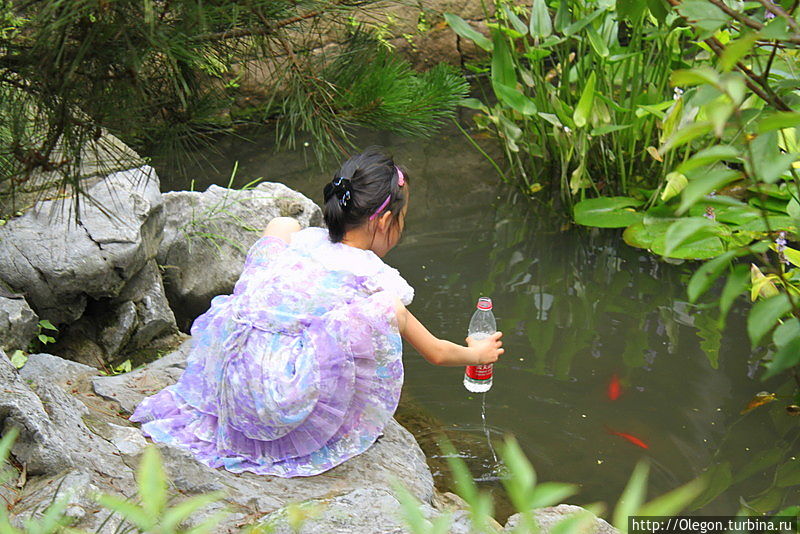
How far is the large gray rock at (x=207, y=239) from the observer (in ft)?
10.1

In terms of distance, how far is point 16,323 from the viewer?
2.30 m

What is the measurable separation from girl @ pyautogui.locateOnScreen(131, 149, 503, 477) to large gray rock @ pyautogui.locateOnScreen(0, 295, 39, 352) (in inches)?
18.4

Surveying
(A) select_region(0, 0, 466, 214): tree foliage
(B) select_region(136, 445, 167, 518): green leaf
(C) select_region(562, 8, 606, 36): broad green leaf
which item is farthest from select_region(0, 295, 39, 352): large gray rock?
(C) select_region(562, 8, 606, 36): broad green leaf

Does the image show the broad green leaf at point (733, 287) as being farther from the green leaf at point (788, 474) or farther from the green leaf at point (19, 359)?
the green leaf at point (19, 359)

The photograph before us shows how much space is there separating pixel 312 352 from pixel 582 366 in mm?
1354

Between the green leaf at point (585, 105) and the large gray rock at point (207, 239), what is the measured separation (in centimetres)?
128

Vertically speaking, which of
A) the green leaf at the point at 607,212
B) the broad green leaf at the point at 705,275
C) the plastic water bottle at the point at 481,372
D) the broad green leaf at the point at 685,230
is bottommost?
the plastic water bottle at the point at 481,372

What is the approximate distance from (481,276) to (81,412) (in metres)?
2.07

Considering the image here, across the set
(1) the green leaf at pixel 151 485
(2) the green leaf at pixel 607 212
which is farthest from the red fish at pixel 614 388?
(1) the green leaf at pixel 151 485

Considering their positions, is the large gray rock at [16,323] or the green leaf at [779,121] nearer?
the green leaf at [779,121]

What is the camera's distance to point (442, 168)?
4.81 metres

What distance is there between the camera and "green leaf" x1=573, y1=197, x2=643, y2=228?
367 centimetres

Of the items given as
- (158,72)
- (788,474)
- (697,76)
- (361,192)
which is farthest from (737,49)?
(788,474)

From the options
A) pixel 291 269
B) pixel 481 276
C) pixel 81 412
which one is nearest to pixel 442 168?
pixel 481 276
